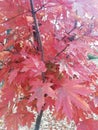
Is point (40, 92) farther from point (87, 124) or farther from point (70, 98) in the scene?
point (87, 124)

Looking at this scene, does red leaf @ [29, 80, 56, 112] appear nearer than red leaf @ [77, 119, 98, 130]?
Yes

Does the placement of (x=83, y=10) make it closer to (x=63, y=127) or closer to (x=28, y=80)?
(x=28, y=80)

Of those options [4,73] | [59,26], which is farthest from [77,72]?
[4,73]

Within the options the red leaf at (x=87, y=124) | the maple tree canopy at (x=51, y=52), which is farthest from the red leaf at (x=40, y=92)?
the red leaf at (x=87, y=124)

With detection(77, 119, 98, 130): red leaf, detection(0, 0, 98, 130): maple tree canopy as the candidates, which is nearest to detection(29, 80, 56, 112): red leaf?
detection(0, 0, 98, 130): maple tree canopy

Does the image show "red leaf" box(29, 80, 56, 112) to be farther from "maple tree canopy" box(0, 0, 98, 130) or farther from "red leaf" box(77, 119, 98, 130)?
"red leaf" box(77, 119, 98, 130)

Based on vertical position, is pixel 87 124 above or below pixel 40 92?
below

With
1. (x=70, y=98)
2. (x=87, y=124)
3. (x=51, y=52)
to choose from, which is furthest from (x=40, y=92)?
(x=87, y=124)

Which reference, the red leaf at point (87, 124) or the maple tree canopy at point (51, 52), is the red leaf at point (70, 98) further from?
the red leaf at point (87, 124)
